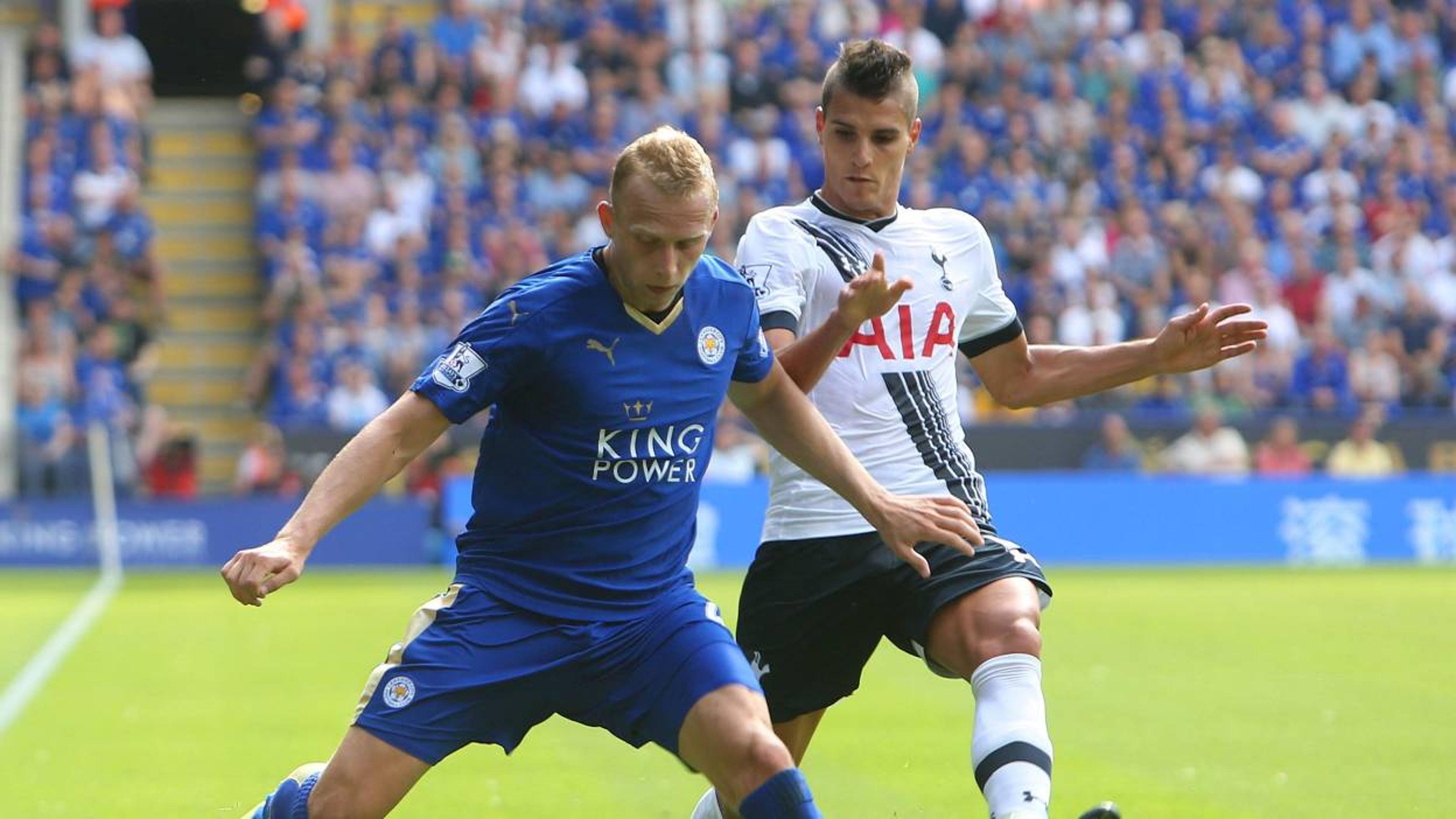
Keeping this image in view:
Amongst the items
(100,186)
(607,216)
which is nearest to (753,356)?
(607,216)

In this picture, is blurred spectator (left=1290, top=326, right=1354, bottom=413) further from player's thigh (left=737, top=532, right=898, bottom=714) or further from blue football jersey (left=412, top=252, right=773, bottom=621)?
blue football jersey (left=412, top=252, right=773, bottom=621)

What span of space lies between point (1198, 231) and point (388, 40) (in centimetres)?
1038

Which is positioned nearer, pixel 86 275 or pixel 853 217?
pixel 853 217

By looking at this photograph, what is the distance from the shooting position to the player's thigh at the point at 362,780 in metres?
5.27

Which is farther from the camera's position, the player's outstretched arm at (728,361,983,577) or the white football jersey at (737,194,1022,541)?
the white football jersey at (737,194,1022,541)

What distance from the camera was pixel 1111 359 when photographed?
677 centimetres

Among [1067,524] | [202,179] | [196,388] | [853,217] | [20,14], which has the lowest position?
[196,388]

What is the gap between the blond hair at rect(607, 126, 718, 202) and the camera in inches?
205

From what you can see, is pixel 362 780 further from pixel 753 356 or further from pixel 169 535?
pixel 169 535

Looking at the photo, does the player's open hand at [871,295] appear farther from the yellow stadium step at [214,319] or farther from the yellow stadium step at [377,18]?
the yellow stadium step at [377,18]

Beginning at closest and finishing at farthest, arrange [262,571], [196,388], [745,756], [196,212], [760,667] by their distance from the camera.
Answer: [262,571]
[745,756]
[760,667]
[196,388]
[196,212]

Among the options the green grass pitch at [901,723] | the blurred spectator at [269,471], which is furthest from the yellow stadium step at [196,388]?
the green grass pitch at [901,723]

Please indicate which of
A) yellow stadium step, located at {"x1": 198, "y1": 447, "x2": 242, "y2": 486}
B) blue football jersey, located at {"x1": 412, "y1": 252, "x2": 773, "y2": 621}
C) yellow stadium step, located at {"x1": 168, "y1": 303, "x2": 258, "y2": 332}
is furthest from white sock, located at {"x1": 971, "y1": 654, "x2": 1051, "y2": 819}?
yellow stadium step, located at {"x1": 168, "y1": 303, "x2": 258, "y2": 332}

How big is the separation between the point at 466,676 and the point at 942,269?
2.07m
